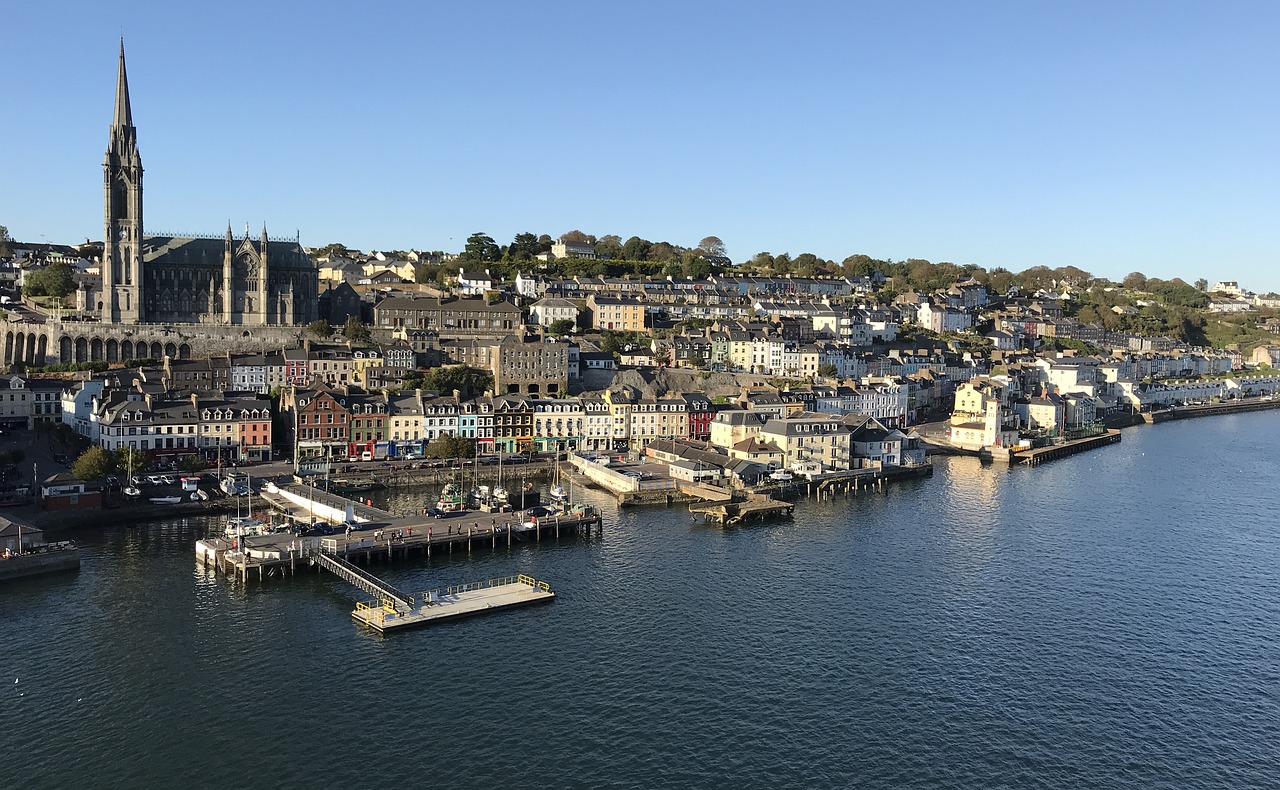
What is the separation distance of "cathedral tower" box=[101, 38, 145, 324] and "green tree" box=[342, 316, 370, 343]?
455 inches

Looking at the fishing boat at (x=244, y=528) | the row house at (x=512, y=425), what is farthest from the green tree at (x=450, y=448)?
the fishing boat at (x=244, y=528)

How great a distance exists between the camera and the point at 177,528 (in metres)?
33.3

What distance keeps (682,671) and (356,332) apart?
42641 mm

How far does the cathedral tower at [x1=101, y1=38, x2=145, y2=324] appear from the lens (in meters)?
57.0

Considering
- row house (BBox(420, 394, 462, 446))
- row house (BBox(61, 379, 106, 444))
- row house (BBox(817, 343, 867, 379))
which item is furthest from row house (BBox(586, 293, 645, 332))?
row house (BBox(61, 379, 106, 444))

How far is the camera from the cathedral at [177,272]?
2258 inches

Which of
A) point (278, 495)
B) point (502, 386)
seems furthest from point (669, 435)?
point (278, 495)

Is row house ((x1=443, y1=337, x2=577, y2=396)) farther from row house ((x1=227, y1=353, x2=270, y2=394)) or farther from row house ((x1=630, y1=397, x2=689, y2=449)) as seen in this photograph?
row house ((x1=227, y1=353, x2=270, y2=394))

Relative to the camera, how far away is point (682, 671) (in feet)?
71.6

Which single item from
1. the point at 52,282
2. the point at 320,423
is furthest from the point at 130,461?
the point at 52,282

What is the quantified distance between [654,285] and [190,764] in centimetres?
6605

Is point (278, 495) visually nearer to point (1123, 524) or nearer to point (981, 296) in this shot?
point (1123, 524)

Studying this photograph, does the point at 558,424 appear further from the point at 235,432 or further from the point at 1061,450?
the point at 1061,450

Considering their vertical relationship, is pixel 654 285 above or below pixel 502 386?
above
